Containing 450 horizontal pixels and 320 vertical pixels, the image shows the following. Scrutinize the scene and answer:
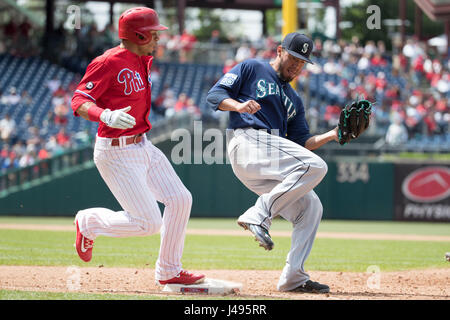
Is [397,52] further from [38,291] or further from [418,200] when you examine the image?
[38,291]

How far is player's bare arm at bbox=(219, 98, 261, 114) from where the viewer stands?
4902mm

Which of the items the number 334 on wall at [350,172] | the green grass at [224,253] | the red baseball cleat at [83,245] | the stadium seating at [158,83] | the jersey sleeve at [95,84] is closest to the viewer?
the jersey sleeve at [95,84]

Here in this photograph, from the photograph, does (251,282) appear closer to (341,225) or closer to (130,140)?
(130,140)

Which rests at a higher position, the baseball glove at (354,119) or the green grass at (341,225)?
the baseball glove at (354,119)

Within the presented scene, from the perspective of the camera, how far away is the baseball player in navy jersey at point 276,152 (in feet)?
16.9

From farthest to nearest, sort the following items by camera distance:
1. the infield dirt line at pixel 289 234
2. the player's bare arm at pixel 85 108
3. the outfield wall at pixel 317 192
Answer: the outfield wall at pixel 317 192
the infield dirt line at pixel 289 234
the player's bare arm at pixel 85 108

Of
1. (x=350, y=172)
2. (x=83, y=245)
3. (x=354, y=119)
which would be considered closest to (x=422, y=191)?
(x=350, y=172)

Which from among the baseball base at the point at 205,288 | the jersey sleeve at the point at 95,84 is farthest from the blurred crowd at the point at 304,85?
the jersey sleeve at the point at 95,84

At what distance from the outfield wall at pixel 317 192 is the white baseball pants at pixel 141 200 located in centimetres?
1016

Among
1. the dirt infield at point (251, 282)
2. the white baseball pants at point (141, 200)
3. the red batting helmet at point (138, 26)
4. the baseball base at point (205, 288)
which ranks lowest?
the dirt infield at point (251, 282)

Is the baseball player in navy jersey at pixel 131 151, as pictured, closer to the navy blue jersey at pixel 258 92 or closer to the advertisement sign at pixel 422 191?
the navy blue jersey at pixel 258 92

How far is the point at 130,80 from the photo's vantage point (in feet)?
16.4

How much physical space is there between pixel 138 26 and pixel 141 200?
49.2 inches

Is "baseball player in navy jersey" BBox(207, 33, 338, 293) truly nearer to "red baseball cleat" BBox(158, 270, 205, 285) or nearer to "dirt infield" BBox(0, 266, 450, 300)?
"dirt infield" BBox(0, 266, 450, 300)
